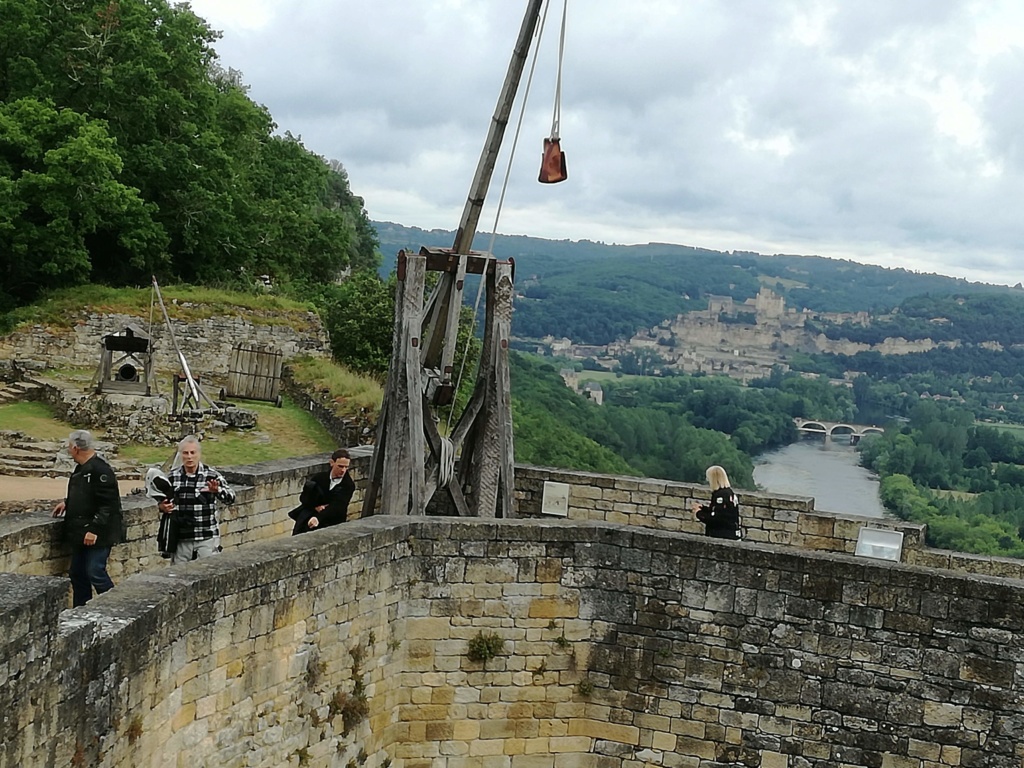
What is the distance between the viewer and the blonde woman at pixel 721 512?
359 inches

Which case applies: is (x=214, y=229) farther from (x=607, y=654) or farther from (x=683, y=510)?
(x=607, y=654)

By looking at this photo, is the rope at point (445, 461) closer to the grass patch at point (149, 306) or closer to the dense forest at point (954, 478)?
the dense forest at point (954, 478)

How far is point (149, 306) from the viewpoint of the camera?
1036 inches

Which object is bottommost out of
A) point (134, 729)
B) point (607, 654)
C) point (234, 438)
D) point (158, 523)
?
point (234, 438)

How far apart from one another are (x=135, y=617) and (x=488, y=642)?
3279 millimetres

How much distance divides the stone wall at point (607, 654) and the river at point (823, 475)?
28.6 m

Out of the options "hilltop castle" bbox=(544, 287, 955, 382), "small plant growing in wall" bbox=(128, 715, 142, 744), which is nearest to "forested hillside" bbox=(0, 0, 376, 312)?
"small plant growing in wall" bbox=(128, 715, 142, 744)

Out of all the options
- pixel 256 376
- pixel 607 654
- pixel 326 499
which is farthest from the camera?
pixel 256 376

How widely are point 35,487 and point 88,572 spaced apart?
26.6 ft

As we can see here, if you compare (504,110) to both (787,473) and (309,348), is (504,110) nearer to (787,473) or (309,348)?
(309,348)

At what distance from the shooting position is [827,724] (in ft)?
25.0

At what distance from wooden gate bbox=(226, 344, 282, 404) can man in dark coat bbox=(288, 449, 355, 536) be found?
13.9 metres

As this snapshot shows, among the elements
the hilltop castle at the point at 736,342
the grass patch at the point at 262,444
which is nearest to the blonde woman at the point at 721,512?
the grass patch at the point at 262,444

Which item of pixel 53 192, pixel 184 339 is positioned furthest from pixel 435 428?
pixel 53 192
